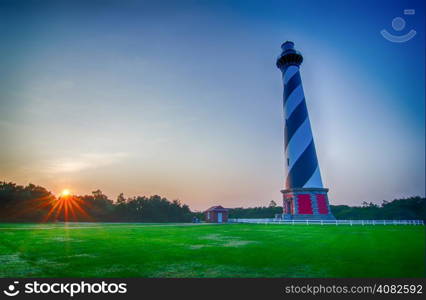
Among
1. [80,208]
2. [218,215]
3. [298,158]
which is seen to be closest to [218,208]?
[218,215]

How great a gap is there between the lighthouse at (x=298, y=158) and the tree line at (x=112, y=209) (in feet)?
45.4

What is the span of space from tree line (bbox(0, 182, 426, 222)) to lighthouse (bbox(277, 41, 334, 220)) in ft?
45.4

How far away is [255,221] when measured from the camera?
25.7 m

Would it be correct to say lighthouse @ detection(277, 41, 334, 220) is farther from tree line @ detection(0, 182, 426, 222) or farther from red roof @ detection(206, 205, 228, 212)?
tree line @ detection(0, 182, 426, 222)

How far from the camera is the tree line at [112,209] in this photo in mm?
28922

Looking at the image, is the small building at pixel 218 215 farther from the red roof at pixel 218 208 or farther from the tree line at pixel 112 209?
the tree line at pixel 112 209

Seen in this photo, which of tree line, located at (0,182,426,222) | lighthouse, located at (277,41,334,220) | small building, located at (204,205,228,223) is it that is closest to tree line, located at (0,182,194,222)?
tree line, located at (0,182,426,222)

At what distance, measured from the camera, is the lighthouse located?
2216cm

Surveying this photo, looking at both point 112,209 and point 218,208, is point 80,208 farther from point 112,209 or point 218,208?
point 218,208

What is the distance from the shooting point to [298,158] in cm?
2336

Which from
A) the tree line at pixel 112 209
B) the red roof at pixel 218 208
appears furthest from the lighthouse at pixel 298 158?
the tree line at pixel 112 209

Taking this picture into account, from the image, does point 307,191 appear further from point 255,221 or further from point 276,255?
point 276,255

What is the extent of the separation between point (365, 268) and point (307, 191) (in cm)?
1825

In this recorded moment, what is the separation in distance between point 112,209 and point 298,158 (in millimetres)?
26631
